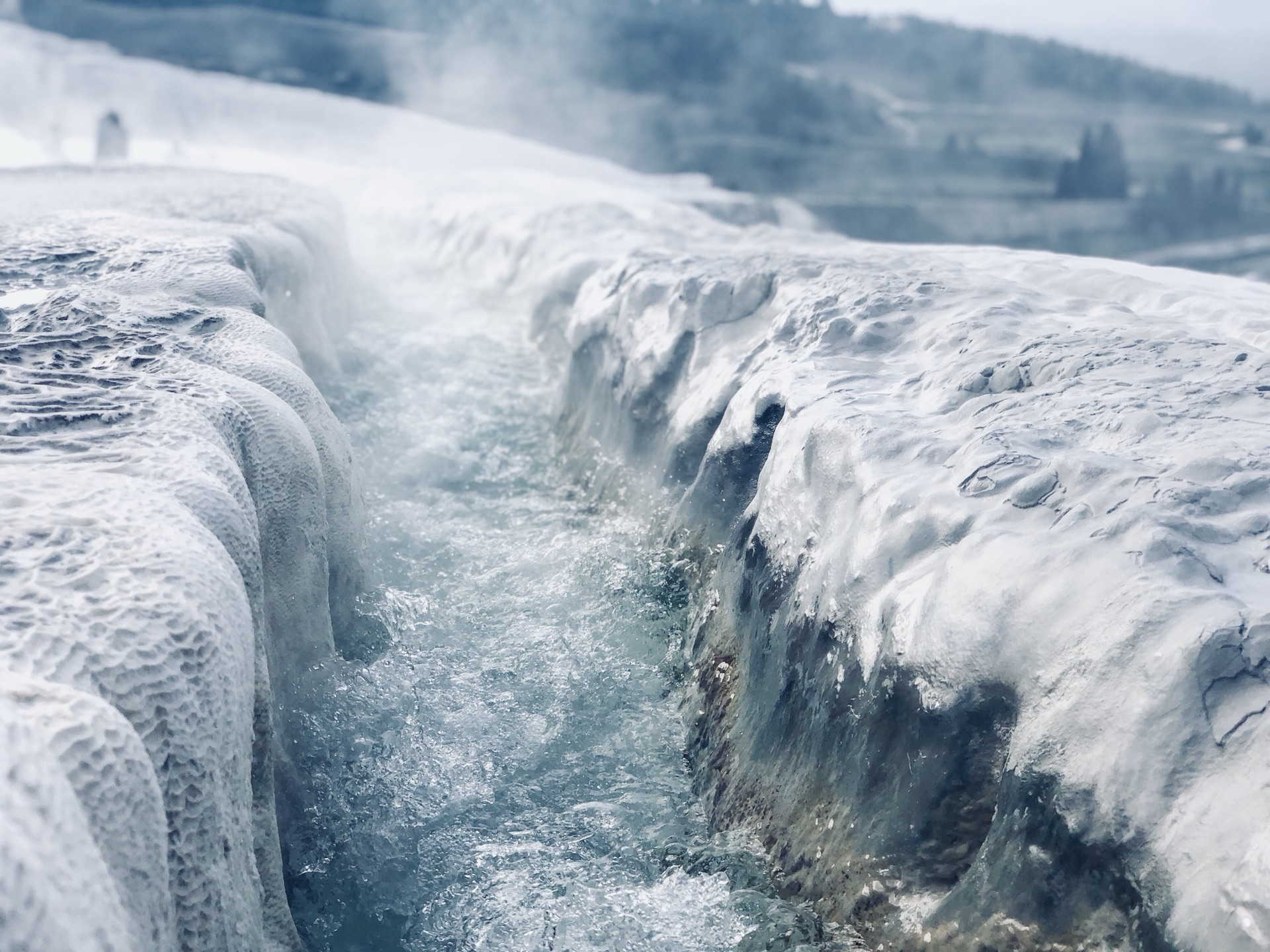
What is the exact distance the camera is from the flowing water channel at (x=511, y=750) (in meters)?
2.03

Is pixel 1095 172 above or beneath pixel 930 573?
above

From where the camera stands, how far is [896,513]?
2.02 metres

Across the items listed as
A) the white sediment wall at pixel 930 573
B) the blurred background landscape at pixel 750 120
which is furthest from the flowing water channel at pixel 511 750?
the blurred background landscape at pixel 750 120

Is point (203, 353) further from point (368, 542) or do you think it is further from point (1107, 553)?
point (1107, 553)

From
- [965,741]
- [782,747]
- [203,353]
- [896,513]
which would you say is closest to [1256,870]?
[965,741]

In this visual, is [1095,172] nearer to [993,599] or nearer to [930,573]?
[930,573]

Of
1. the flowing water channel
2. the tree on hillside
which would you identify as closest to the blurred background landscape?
the tree on hillside

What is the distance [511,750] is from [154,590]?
4.39ft

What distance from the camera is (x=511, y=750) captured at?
2596 millimetres

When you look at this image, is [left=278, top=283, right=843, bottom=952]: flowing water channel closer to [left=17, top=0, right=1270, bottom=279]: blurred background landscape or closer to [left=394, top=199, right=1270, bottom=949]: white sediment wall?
[left=394, top=199, right=1270, bottom=949]: white sediment wall

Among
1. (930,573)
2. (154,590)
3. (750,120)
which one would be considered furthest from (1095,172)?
(154,590)

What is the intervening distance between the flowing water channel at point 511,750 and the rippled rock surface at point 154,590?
0.24 meters

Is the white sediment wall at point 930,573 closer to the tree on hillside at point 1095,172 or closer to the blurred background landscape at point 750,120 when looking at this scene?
the blurred background landscape at point 750,120

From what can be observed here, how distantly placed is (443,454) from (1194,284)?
318 cm
